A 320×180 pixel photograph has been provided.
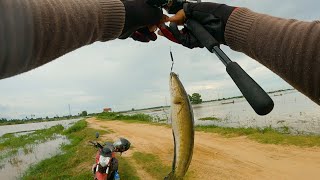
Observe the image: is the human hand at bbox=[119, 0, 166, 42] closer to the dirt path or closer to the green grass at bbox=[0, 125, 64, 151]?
the dirt path

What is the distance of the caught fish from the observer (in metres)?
1.73

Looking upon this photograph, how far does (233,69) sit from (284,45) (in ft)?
0.74

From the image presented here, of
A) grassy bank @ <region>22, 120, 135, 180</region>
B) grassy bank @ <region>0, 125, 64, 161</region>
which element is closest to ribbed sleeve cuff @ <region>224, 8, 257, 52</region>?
grassy bank @ <region>22, 120, 135, 180</region>

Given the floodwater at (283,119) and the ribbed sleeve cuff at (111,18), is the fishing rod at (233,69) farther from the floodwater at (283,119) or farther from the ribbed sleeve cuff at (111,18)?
the floodwater at (283,119)

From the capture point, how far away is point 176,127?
5.83 ft

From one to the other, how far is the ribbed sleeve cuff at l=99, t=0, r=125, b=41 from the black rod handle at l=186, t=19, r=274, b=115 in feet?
1.32

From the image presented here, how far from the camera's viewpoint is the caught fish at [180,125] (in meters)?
1.73

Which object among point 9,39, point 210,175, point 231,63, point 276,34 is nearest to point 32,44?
point 9,39

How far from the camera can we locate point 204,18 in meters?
1.72

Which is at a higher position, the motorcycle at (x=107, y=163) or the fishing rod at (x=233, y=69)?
the fishing rod at (x=233, y=69)

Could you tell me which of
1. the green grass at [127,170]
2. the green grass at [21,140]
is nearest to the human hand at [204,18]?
the green grass at [127,170]

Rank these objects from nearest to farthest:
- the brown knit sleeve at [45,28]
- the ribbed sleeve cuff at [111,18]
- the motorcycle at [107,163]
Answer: the brown knit sleeve at [45,28], the ribbed sleeve cuff at [111,18], the motorcycle at [107,163]

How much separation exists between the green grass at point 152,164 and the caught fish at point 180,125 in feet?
34.0

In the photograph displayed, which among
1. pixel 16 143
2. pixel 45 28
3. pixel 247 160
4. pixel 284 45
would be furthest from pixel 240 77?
pixel 16 143
